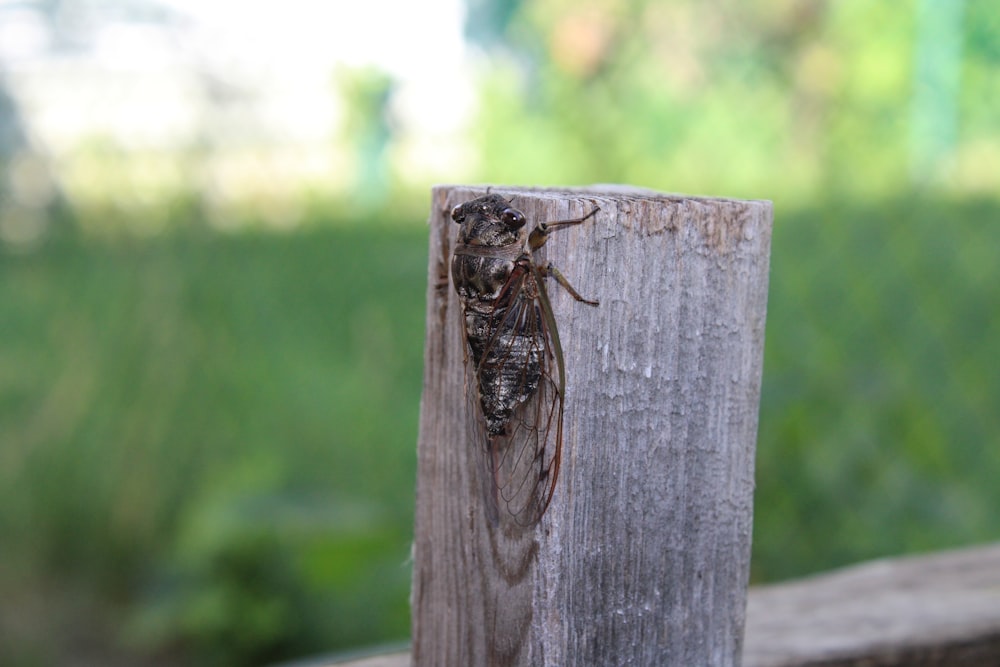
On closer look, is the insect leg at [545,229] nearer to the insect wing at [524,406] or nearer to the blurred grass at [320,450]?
the insect wing at [524,406]

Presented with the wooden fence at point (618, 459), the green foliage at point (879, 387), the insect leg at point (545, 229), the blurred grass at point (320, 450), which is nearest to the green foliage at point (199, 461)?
the blurred grass at point (320, 450)

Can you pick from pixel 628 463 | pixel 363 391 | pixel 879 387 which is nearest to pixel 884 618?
pixel 628 463

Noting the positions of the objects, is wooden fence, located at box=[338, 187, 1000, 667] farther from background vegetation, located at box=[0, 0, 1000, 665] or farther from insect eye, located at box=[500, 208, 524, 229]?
background vegetation, located at box=[0, 0, 1000, 665]

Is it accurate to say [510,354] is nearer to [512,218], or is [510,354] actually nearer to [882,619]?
[512,218]

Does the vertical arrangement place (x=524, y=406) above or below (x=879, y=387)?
above

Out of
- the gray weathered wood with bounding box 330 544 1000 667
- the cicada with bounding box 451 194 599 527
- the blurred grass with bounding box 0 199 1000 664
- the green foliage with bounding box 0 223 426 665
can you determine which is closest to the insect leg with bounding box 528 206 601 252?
the cicada with bounding box 451 194 599 527

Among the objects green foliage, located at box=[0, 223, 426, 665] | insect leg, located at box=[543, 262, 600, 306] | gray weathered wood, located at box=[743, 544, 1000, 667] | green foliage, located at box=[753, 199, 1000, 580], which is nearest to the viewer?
insect leg, located at box=[543, 262, 600, 306]

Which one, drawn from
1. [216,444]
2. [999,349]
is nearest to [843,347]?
[999,349]

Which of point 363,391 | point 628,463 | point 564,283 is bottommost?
point 363,391
